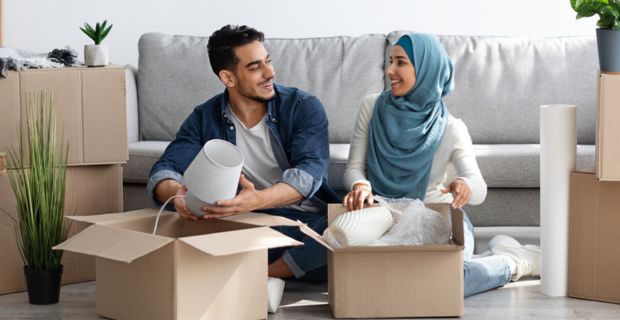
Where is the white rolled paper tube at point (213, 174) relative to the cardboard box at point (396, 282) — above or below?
above

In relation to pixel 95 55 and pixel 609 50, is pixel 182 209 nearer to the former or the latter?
pixel 95 55

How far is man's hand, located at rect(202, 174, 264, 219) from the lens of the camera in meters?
2.88

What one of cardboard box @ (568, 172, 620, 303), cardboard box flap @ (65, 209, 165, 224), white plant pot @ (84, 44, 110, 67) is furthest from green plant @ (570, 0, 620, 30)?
white plant pot @ (84, 44, 110, 67)

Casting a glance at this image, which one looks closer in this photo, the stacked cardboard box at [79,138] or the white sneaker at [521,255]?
the stacked cardboard box at [79,138]

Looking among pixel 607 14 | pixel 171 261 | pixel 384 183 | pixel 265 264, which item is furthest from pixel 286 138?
pixel 607 14

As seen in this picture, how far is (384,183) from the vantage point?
10.8ft

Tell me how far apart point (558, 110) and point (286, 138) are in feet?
2.74

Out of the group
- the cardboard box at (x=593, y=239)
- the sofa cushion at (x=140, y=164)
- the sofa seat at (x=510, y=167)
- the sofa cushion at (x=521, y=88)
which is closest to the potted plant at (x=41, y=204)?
the sofa cushion at (x=140, y=164)

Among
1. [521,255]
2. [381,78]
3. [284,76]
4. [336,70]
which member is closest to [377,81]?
[381,78]

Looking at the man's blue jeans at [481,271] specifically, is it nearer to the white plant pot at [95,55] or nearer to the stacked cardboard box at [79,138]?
the stacked cardboard box at [79,138]

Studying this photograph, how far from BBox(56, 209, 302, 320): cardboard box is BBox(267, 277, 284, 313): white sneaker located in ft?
0.37

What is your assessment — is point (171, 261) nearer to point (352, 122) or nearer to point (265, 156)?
point (265, 156)

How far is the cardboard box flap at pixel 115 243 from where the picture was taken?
258 cm

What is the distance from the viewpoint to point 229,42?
332cm
